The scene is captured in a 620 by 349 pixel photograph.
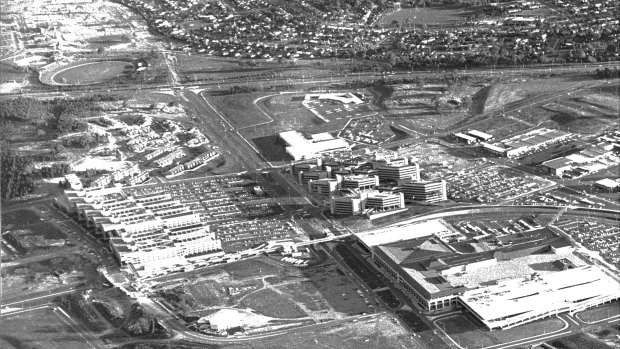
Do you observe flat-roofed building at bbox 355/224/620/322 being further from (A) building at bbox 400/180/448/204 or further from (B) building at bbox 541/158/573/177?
(B) building at bbox 541/158/573/177

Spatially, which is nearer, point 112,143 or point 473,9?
point 112,143

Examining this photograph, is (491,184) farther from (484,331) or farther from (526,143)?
(484,331)

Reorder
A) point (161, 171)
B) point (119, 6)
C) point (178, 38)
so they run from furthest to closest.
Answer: point (119, 6) < point (178, 38) < point (161, 171)

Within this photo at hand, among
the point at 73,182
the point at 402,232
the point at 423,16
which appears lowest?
the point at 73,182

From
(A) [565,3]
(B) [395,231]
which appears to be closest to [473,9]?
(A) [565,3]

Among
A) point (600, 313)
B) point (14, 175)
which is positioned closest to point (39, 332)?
point (14, 175)

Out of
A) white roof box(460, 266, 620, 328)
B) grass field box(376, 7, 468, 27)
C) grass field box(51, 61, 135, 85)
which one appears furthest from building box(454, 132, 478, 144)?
grass field box(51, 61, 135, 85)

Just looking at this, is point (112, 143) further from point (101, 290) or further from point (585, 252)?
point (585, 252)
